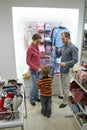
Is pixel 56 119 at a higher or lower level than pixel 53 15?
lower

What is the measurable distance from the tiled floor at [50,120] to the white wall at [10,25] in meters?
1.34

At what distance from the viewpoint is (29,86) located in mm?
3539

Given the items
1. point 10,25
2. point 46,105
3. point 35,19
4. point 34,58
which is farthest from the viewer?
point 35,19

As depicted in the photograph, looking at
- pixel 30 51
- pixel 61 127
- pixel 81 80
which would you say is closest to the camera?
pixel 81 80

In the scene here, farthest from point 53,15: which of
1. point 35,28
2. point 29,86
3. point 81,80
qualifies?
point 81,80

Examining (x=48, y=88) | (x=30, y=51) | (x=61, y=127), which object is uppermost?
(x=30, y=51)

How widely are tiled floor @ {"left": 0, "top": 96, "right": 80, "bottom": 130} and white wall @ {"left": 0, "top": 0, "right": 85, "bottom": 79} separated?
1.34m

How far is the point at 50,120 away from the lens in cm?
270

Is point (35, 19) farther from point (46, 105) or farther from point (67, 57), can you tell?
point (46, 105)

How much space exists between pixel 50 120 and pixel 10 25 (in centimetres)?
237

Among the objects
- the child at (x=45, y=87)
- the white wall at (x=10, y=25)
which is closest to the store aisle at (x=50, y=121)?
the child at (x=45, y=87)

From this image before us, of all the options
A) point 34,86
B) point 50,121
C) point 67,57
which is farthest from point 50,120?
point 67,57

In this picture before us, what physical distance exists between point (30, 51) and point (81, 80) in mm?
1236

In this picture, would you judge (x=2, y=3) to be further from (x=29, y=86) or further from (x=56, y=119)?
(x=56, y=119)
